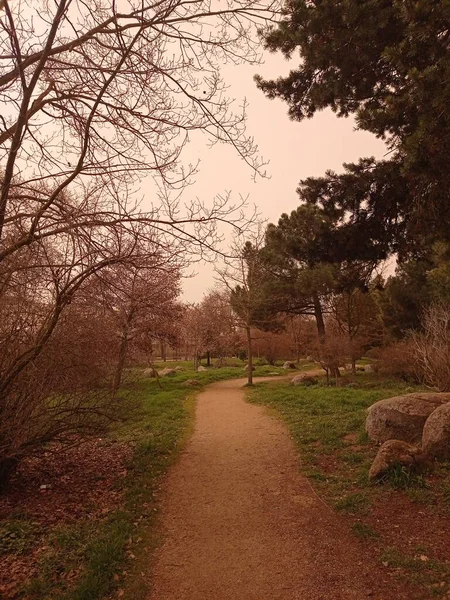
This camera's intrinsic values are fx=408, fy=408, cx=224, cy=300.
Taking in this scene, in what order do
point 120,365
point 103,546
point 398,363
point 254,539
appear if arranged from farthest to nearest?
point 398,363 < point 120,365 < point 254,539 < point 103,546

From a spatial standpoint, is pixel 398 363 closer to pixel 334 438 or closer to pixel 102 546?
pixel 334 438

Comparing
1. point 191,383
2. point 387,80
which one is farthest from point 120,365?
point 191,383

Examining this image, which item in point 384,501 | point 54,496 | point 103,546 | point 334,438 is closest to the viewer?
point 103,546

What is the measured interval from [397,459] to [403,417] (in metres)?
1.63

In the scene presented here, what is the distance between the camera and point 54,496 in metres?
6.13

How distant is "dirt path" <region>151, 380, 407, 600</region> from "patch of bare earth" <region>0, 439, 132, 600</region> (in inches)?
40.0

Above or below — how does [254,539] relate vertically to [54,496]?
below

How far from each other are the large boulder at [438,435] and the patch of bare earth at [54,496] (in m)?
4.71

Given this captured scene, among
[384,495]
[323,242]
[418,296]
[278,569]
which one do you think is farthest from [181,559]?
[418,296]

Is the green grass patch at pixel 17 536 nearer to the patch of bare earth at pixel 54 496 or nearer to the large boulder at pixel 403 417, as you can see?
the patch of bare earth at pixel 54 496

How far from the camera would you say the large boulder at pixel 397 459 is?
569cm

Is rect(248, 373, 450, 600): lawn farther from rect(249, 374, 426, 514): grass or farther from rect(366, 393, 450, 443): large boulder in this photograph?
rect(366, 393, 450, 443): large boulder

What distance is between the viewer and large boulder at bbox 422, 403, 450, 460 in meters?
6.07

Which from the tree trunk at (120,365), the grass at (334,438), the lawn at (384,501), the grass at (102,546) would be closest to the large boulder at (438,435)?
the lawn at (384,501)
